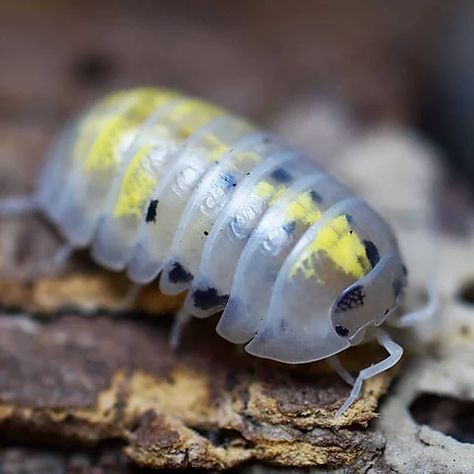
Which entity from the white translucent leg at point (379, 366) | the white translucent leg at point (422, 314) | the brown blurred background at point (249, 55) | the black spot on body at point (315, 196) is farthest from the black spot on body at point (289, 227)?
the brown blurred background at point (249, 55)

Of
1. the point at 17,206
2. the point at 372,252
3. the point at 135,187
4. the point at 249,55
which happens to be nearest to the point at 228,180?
the point at 135,187

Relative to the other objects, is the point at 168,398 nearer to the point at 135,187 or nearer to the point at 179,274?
the point at 179,274

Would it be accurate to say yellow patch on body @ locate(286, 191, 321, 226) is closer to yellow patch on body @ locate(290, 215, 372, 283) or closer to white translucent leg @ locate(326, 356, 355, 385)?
yellow patch on body @ locate(290, 215, 372, 283)

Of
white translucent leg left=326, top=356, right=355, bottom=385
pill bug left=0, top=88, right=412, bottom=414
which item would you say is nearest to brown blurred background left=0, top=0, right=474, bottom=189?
pill bug left=0, top=88, right=412, bottom=414

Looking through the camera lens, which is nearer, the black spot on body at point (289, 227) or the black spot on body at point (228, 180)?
the black spot on body at point (289, 227)

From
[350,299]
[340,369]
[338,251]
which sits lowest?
[340,369]

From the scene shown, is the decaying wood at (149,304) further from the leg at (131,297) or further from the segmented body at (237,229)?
the segmented body at (237,229)
